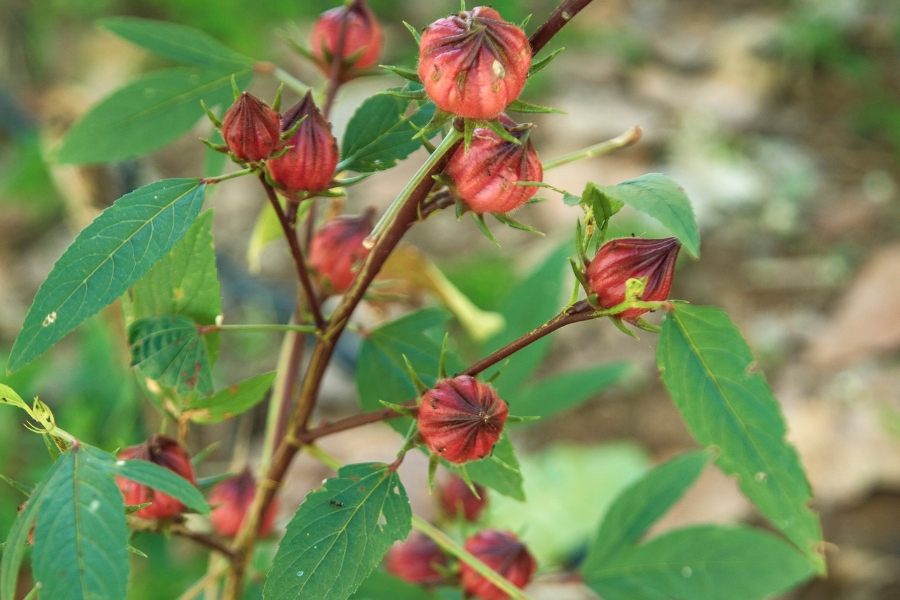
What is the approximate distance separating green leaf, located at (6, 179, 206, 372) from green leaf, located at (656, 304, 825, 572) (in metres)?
0.33

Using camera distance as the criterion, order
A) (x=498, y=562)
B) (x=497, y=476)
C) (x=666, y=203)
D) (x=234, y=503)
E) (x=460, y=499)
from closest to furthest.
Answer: (x=666, y=203) → (x=497, y=476) → (x=498, y=562) → (x=234, y=503) → (x=460, y=499)

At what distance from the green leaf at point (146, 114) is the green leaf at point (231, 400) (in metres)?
0.27

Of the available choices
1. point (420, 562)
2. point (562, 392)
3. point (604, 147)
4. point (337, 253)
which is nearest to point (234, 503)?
point (420, 562)

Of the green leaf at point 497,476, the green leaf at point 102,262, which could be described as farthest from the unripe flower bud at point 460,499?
the green leaf at point 102,262

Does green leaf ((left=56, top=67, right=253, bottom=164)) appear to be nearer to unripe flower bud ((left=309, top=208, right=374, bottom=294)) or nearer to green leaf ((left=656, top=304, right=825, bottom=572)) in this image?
unripe flower bud ((left=309, top=208, right=374, bottom=294))

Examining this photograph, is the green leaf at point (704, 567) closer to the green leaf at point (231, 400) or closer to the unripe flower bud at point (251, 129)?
the green leaf at point (231, 400)

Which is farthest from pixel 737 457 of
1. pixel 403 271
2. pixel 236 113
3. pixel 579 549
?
pixel 579 549

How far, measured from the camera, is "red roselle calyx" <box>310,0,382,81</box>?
74 cm

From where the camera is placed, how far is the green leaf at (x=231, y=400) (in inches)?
25.9

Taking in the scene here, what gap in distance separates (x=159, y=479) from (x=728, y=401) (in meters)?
0.36

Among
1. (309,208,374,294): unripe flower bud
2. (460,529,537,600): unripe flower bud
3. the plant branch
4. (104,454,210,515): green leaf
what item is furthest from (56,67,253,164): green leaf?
(460,529,537,600): unripe flower bud

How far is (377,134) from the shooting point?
0.61 metres

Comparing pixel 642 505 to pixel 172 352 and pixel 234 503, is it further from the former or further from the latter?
pixel 172 352

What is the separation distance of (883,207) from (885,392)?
2.49 ft
